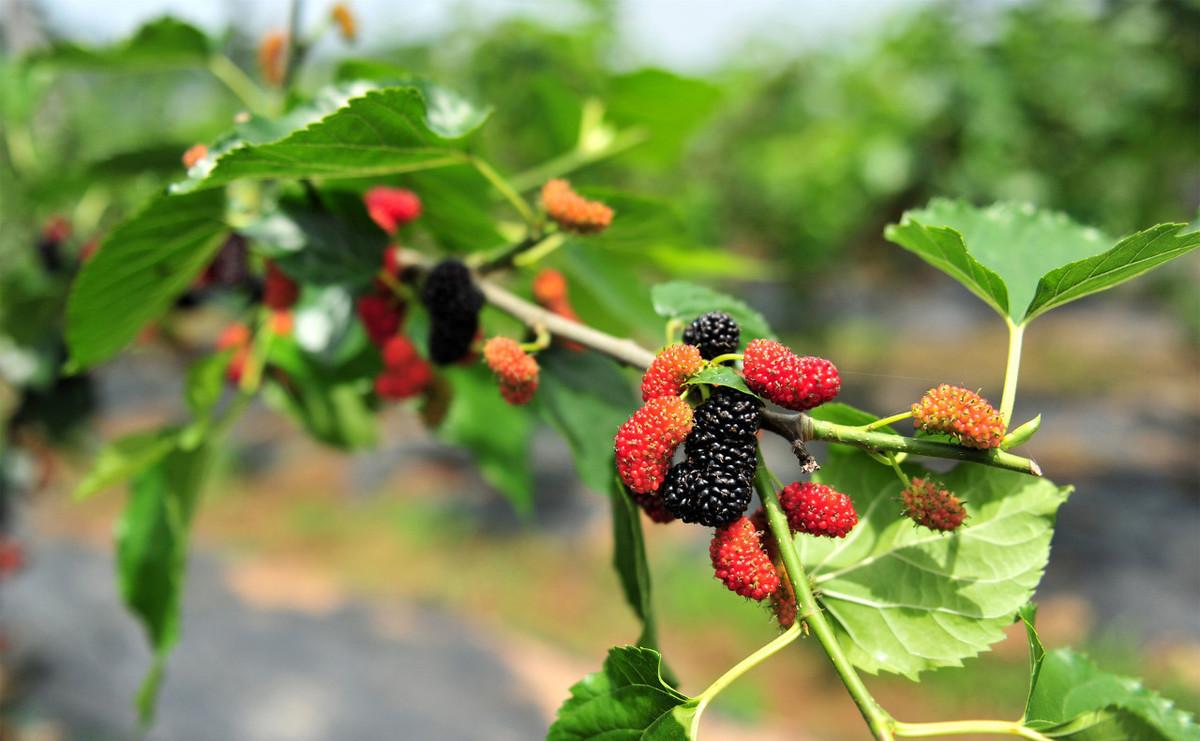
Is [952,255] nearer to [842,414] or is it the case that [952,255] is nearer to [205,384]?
[842,414]

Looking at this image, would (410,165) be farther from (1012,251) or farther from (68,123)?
(68,123)

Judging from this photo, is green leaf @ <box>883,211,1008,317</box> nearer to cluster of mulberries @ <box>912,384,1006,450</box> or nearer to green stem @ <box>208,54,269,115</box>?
cluster of mulberries @ <box>912,384,1006,450</box>

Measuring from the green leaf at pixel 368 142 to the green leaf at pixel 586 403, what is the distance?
0.14 meters

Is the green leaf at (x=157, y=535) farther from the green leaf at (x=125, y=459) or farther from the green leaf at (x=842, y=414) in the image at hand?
the green leaf at (x=842, y=414)

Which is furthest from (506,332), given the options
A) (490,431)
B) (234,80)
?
(234,80)

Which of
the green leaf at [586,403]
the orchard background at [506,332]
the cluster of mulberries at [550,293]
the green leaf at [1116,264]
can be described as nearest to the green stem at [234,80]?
the orchard background at [506,332]

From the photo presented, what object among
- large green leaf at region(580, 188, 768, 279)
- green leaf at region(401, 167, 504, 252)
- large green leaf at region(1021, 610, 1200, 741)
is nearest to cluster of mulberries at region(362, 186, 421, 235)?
green leaf at region(401, 167, 504, 252)

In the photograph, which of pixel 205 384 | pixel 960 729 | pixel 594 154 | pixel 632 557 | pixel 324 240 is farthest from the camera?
pixel 594 154

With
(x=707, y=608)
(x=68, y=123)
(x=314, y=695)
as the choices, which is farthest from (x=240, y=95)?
(x=707, y=608)

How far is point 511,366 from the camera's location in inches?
15.9

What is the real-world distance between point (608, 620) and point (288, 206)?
3514 millimetres

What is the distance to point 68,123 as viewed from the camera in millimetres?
1604

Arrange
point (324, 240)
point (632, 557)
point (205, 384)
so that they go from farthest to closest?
point (205, 384) → point (324, 240) → point (632, 557)

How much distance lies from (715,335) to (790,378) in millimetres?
55
